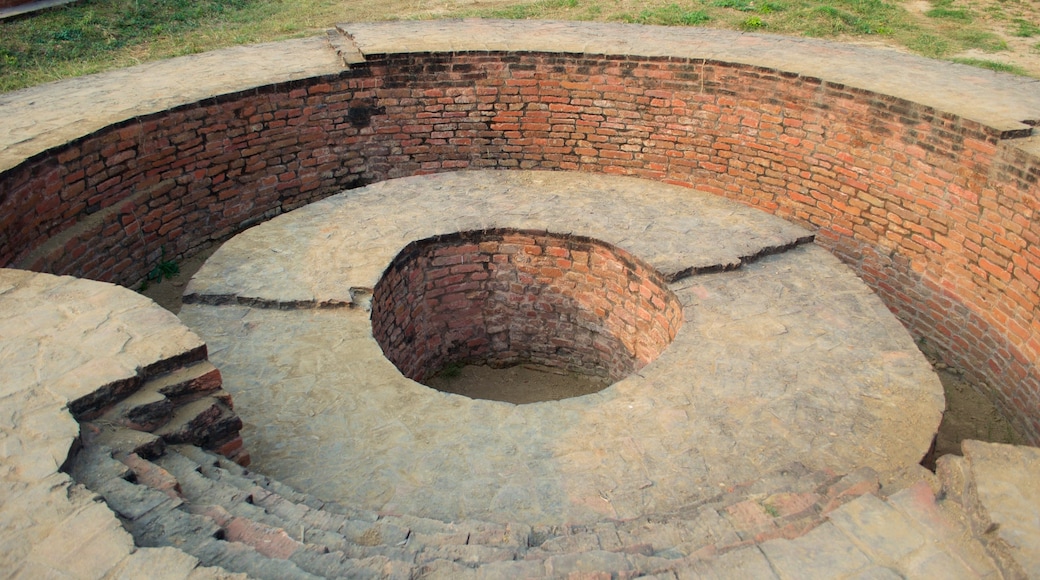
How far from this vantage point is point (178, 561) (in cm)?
224

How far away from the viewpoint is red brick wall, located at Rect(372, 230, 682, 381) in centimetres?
535

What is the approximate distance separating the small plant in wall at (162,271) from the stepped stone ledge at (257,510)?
7.41 ft

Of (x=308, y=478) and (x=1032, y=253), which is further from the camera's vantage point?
(x=1032, y=253)

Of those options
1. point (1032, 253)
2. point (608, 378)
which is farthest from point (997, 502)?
point (608, 378)

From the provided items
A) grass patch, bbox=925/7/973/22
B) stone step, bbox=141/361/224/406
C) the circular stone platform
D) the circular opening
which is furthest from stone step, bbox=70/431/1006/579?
grass patch, bbox=925/7/973/22

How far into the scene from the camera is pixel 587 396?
4.02 m

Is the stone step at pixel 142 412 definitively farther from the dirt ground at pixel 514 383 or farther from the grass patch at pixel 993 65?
the grass patch at pixel 993 65

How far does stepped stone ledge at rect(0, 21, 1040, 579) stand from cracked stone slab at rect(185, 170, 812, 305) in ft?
4.52

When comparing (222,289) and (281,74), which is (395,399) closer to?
(222,289)

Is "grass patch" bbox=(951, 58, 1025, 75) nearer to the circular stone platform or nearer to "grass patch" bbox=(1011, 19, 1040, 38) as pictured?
"grass patch" bbox=(1011, 19, 1040, 38)

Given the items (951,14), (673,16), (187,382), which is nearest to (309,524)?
(187,382)

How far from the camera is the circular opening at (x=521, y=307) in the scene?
5.35 meters

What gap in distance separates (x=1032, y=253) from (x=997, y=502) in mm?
3070

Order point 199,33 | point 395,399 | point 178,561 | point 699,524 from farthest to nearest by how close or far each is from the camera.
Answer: point 199,33, point 395,399, point 699,524, point 178,561
